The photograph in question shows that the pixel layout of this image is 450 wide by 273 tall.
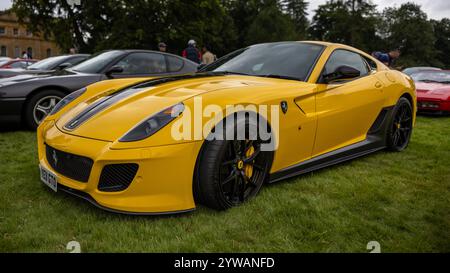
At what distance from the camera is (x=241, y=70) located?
372 centimetres

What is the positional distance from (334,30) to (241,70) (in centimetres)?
5486

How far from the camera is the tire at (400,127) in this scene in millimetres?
4441

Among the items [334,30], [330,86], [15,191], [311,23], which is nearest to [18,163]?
[15,191]

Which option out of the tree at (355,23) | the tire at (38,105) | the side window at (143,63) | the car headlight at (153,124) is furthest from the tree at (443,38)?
the car headlight at (153,124)

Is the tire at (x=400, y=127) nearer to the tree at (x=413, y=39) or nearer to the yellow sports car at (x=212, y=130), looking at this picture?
the yellow sports car at (x=212, y=130)

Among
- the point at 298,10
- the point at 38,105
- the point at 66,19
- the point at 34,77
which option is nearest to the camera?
the point at 38,105

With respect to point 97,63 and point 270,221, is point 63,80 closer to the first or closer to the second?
point 97,63

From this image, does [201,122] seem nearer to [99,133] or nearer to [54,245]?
[99,133]

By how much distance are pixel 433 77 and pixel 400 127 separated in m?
5.84

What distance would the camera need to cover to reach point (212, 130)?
258 centimetres

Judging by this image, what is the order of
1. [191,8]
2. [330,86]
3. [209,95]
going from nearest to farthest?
[209,95], [330,86], [191,8]

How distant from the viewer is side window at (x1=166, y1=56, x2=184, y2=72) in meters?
6.36

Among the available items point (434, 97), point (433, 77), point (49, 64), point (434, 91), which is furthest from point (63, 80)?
point (433, 77)

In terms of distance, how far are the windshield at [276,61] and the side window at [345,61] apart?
0.15 m
